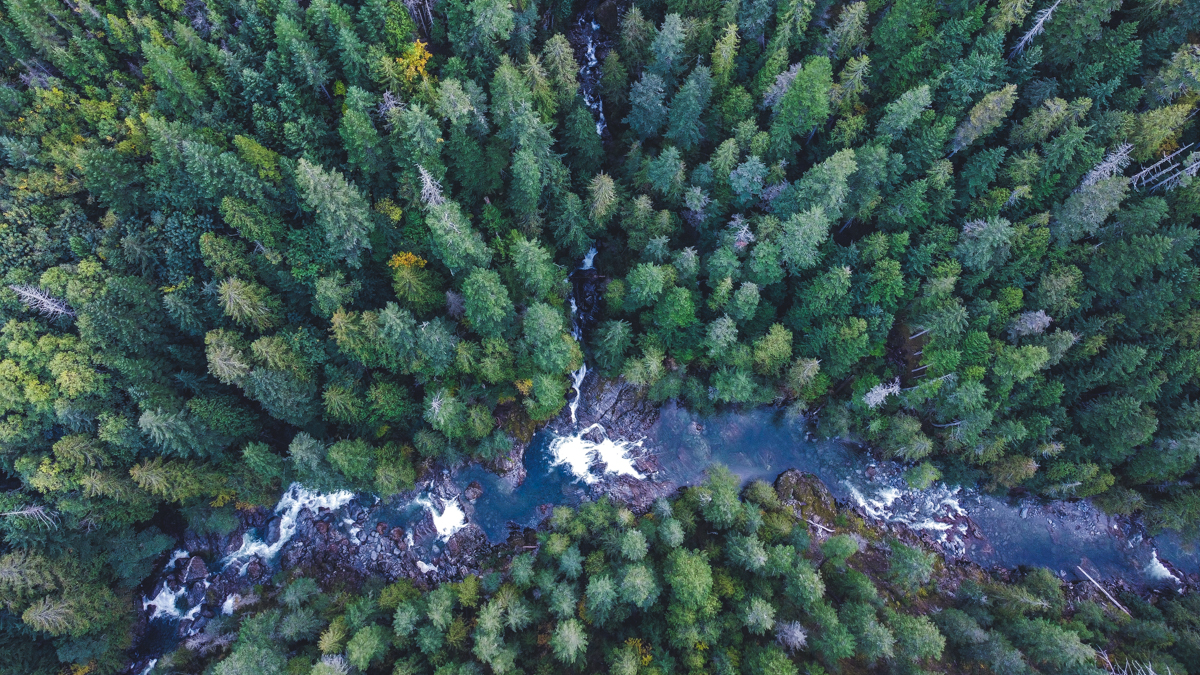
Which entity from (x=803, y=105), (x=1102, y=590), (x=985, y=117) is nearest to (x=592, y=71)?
(x=803, y=105)

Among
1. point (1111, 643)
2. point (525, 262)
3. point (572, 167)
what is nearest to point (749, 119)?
point (572, 167)

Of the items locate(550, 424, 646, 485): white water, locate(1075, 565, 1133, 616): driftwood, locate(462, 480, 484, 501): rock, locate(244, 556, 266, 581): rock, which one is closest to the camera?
locate(1075, 565, 1133, 616): driftwood

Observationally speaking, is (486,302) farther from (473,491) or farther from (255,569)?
(255,569)

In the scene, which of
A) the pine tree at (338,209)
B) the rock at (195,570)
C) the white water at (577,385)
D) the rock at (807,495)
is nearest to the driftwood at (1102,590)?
the rock at (807,495)

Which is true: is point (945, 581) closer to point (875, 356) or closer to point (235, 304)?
point (875, 356)

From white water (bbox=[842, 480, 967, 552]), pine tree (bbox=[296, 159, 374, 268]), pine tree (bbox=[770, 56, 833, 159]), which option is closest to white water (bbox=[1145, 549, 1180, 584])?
white water (bbox=[842, 480, 967, 552])

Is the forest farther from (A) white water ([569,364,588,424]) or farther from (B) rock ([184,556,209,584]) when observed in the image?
(A) white water ([569,364,588,424])
